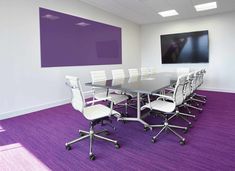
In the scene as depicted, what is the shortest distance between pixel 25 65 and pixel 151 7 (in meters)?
4.13

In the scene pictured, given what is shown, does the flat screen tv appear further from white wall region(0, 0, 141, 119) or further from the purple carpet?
white wall region(0, 0, 141, 119)

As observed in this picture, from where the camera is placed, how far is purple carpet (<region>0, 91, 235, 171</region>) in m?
2.04

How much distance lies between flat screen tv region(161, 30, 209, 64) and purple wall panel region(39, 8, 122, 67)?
2.37m

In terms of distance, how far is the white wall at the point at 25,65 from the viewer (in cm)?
358

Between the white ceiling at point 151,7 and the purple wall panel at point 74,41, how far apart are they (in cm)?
61

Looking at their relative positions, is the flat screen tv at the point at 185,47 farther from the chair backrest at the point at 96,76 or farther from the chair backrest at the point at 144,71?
the chair backrest at the point at 96,76

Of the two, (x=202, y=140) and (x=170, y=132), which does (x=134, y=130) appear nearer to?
(x=170, y=132)

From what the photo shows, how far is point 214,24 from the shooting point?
21.0 ft

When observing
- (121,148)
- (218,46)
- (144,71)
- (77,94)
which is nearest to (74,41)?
(144,71)

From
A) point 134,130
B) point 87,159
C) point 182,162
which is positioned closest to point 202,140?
point 182,162

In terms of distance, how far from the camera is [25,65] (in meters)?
3.91

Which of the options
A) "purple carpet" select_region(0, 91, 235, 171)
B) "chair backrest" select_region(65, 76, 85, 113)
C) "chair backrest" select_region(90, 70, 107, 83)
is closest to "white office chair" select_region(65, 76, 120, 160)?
"chair backrest" select_region(65, 76, 85, 113)

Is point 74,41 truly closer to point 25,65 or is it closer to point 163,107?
point 25,65

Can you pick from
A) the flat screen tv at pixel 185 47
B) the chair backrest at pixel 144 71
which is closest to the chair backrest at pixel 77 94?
the chair backrest at pixel 144 71
